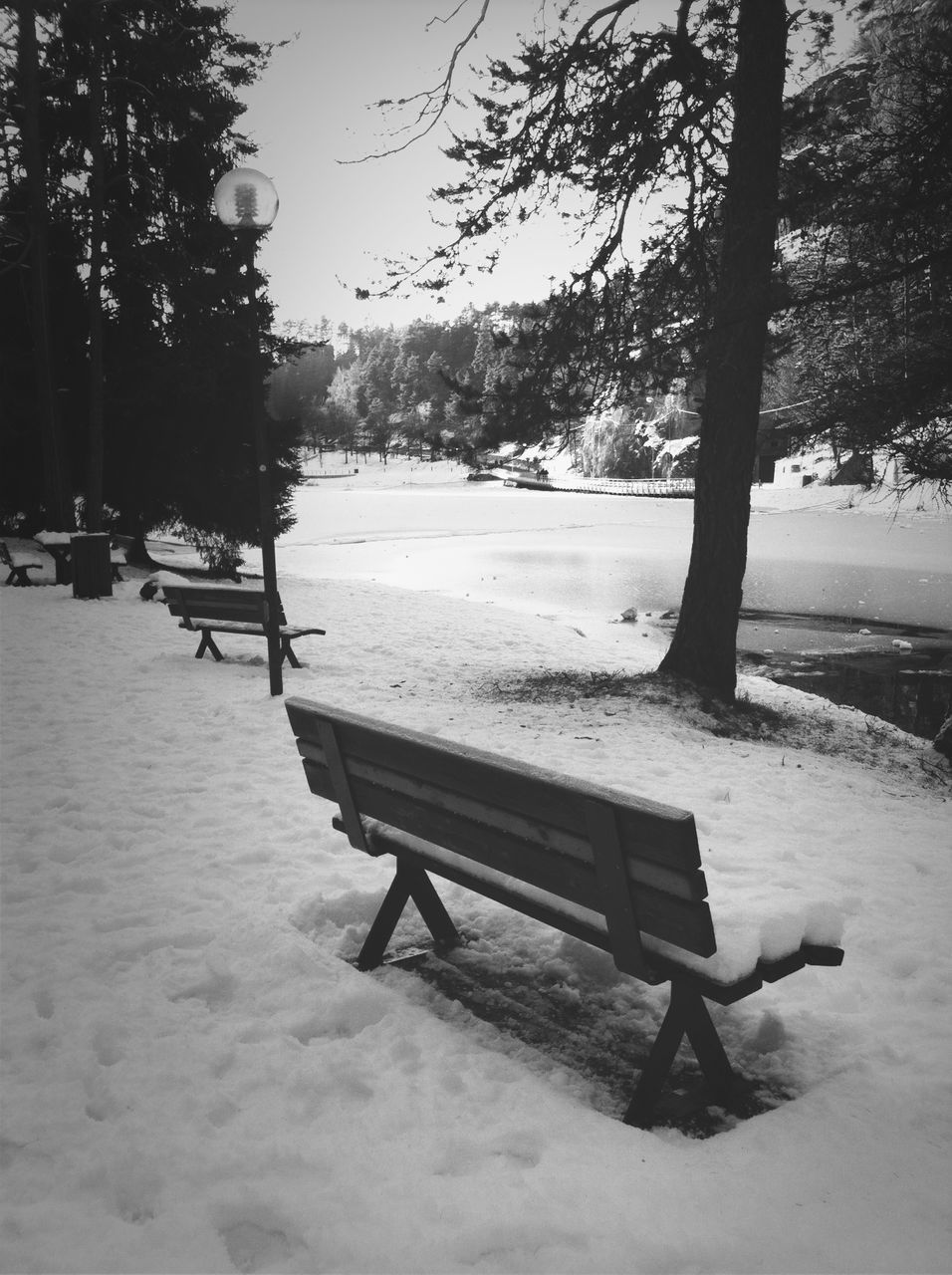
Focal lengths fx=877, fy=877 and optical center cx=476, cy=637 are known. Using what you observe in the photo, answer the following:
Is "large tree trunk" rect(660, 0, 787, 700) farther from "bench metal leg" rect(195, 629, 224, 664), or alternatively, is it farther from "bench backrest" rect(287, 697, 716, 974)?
"bench backrest" rect(287, 697, 716, 974)

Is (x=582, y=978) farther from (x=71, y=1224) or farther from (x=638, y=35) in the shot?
(x=638, y=35)

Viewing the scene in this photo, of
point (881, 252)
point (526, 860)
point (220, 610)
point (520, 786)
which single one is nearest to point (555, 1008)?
point (526, 860)

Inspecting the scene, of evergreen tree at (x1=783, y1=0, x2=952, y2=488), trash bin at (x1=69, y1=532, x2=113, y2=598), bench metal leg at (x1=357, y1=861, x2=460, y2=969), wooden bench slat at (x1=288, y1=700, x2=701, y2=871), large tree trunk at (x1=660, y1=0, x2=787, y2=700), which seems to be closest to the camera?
wooden bench slat at (x1=288, y1=700, x2=701, y2=871)

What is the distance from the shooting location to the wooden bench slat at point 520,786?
214 centimetres

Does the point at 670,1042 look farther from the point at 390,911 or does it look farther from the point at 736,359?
the point at 736,359

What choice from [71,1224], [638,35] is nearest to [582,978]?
[71,1224]

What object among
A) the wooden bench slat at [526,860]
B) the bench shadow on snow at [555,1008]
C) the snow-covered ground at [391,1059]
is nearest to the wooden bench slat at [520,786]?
the wooden bench slat at [526,860]

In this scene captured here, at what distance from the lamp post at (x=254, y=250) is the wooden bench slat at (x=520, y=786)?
437 centimetres

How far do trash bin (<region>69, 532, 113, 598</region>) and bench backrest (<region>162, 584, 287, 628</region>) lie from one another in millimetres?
4661

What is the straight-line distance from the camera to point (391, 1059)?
→ 2701 millimetres

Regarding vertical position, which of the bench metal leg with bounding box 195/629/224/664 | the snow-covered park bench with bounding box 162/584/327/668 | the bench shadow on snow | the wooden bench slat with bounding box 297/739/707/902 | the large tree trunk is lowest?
the bench shadow on snow

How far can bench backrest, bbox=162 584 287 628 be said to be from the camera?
27.4 ft

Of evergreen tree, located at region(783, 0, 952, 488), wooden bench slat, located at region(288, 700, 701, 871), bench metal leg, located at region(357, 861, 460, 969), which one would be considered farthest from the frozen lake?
wooden bench slat, located at region(288, 700, 701, 871)

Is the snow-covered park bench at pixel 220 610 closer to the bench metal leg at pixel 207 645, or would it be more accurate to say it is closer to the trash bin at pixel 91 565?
the bench metal leg at pixel 207 645
